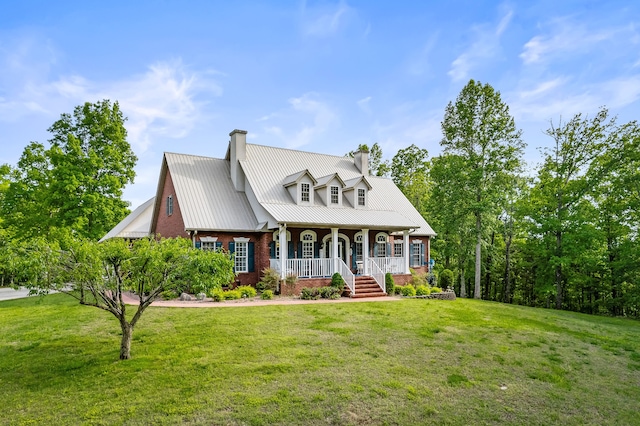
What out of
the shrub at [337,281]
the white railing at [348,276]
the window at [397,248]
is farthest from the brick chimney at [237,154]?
the window at [397,248]

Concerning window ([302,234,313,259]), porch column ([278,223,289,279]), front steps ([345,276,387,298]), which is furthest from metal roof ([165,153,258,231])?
front steps ([345,276,387,298])

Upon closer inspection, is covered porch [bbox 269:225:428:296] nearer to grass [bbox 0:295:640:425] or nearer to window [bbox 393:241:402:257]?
window [bbox 393:241:402:257]

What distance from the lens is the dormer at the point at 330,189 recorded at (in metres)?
23.2

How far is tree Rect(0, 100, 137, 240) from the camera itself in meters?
26.5

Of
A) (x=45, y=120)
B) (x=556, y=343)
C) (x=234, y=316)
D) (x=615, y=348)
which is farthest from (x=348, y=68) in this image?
(x=45, y=120)

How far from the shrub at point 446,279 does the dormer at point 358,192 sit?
309 inches

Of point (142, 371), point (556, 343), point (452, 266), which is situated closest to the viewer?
point (142, 371)

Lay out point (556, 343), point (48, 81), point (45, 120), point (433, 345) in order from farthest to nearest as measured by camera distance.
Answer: point (45, 120)
point (48, 81)
point (556, 343)
point (433, 345)

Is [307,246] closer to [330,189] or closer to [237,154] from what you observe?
[330,189]

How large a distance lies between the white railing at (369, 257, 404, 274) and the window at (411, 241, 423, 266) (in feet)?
13.3

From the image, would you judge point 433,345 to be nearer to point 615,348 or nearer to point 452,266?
point 615,348

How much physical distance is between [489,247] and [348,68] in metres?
21.0

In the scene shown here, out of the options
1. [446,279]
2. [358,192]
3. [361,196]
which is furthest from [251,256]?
[446,279]

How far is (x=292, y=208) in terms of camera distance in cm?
2131
